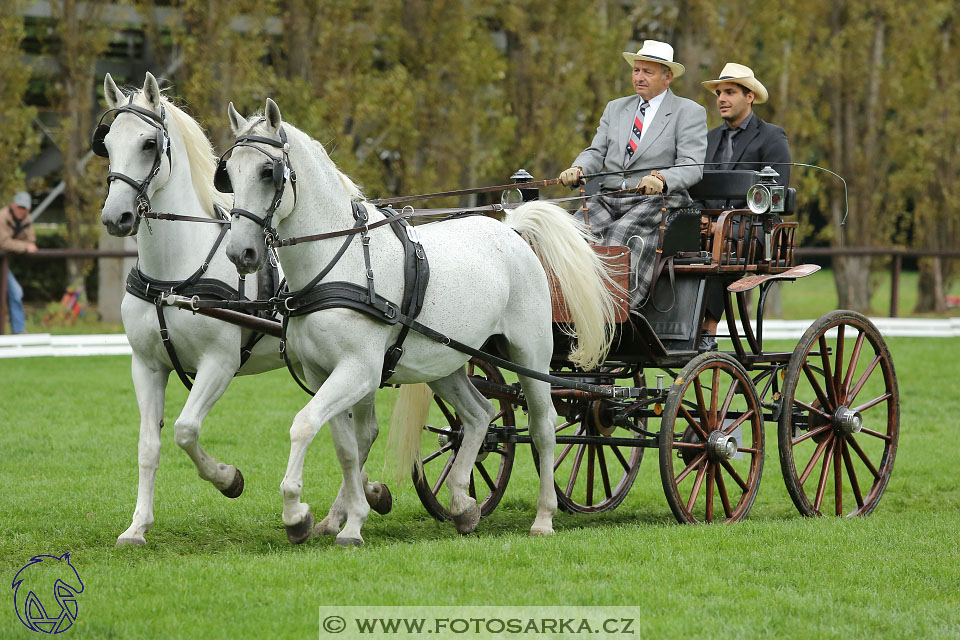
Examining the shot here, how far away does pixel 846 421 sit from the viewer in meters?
6.70

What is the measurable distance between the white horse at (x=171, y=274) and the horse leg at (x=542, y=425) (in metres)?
1.38

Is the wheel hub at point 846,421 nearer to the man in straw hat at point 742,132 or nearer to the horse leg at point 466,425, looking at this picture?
the man in straw hat at point 742,132

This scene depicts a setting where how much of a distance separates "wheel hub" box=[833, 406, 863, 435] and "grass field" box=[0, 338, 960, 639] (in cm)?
52

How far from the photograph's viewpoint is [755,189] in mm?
6254

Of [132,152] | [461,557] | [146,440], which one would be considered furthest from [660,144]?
[146,440]

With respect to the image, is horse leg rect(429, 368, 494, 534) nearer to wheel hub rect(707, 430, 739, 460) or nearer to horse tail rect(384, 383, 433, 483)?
horse tail rect(384, 383, 433, 483)

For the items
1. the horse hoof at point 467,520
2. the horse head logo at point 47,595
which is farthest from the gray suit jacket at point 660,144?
the horse head logo at point 47,595

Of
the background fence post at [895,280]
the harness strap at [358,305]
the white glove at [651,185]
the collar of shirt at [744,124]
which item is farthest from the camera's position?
the background fence post at [895,280]

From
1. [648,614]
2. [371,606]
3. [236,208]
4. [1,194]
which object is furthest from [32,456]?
[1,194]

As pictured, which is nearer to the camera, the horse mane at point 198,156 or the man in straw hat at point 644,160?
the horse mane at point 198,156

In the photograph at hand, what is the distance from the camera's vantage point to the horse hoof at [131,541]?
5.52 m

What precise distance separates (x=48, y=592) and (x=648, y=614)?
2.17 m

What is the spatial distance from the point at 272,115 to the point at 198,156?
1020 mm

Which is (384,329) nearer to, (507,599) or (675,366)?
(507,599)
